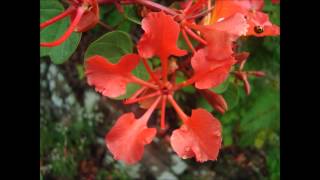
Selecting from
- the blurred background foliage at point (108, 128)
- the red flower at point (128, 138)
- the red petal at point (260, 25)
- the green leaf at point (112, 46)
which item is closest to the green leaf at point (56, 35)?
the green leaf at point (112, 46)

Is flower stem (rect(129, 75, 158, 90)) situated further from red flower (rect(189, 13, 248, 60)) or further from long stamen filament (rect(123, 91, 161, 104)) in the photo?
red flower (rect(189, 13, 248, 60))

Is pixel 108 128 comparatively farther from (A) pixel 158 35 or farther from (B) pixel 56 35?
(A) pixel 158 35

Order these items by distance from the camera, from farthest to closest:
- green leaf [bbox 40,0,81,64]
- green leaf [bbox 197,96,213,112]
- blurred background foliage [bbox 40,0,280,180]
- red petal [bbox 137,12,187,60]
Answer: blurred background foliage [bbox 40,0,280,180] < green leaf [bbox 197,96,213,112] < green leaf [bbox 40,0,81,64] < red petal [bbox 137,12,187,60]

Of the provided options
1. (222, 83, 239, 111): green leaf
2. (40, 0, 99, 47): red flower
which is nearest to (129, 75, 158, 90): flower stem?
(40, 0, 99, 47): red flower

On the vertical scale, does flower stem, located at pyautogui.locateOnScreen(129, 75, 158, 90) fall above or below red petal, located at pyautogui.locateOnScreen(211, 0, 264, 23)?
below

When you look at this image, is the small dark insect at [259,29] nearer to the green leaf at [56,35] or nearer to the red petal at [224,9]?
the red petal at [224,9]

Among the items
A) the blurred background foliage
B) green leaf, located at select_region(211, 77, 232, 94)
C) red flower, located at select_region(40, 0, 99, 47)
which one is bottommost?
the blurred background foliage

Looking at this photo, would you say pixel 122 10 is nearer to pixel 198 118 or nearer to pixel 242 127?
pixel 198 118

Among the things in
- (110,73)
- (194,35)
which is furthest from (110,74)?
(194,35)
